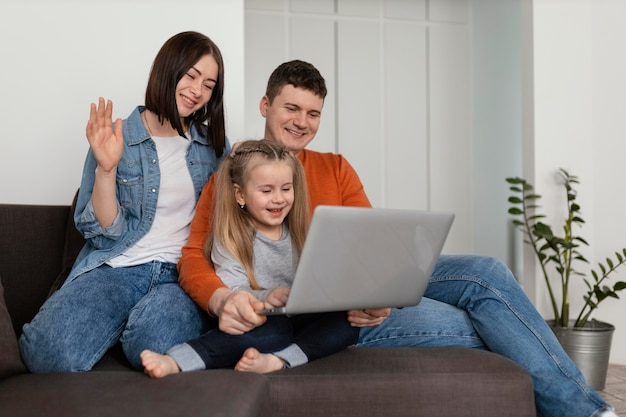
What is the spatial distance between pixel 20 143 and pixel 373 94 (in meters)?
2.37

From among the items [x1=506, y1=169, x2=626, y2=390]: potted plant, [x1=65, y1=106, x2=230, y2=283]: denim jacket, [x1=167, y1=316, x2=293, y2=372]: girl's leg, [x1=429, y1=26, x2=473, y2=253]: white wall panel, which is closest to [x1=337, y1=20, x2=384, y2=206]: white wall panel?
[x1=429, y1=26, x2=473, y2=253]: white wall panel

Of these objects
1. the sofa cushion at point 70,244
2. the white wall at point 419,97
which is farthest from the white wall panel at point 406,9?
the sofa cushion at point 70,244

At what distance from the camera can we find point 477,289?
185 centimetres

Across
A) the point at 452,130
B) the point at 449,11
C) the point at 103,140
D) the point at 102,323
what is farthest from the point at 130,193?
the point at 449,11

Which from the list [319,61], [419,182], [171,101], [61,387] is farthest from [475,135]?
[61,387]

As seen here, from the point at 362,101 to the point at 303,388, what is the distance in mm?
3098

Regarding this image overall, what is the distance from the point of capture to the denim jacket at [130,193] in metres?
1.97

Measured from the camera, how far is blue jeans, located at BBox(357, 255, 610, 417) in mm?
1631

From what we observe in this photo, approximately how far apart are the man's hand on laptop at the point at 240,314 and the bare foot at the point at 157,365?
15 cm

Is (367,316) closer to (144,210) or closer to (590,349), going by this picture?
(144,210)

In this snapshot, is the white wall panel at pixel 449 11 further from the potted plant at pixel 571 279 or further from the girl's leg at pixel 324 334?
the girl's leg at pixel 324 334

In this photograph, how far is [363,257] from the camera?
147cm

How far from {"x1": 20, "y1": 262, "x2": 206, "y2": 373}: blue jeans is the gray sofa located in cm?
5

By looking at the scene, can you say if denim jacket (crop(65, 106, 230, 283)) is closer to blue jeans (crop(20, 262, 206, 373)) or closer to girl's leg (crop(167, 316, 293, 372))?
blue jeans (crop(20, 262, 206, 373))
